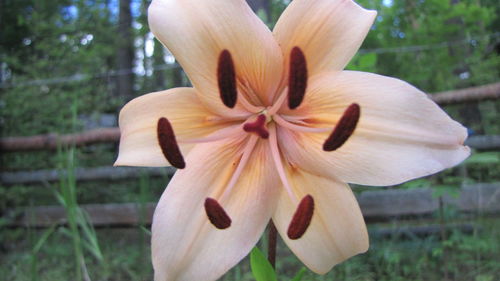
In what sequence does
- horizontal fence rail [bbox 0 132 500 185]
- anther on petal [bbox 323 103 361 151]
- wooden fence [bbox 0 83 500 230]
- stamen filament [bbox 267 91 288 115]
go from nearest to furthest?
anther on petal [bbox 323 103 361 151] → stamen filament [bbox 267 91 288 115] → wooden fence [bbox 0 83 500 230] → horizontal fence rail [bbox 0 132 500 185]

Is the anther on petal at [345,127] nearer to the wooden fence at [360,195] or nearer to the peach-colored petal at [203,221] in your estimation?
the peach-colored petal at [203,221]

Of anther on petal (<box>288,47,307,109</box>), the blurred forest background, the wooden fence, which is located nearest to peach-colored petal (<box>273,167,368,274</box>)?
anther on petal (<box>288,47,307,109</box>)

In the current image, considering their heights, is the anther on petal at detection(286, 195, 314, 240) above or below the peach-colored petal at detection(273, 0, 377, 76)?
below

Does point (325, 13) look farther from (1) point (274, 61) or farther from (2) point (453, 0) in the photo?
(2) point (453, 0)

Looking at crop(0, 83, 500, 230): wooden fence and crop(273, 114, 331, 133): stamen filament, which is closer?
crop(273, 114, 331, 133): stamen filament

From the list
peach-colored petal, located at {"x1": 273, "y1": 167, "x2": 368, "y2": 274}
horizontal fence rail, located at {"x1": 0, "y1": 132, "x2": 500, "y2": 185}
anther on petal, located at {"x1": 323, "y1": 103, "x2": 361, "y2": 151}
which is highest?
anther on petal, located at {"x1": 323, "y1": 103, "x2": 361, "y2": 151}

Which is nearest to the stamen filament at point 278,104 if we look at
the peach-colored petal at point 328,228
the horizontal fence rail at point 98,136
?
the peach-colored petal at point 328,228

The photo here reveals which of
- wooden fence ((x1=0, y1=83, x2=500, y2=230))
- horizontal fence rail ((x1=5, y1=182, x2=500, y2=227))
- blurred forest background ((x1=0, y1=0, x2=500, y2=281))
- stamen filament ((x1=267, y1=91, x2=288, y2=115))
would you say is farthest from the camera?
horizontal fence rail ((x1=5, y1=182, x2=500, y2=227))

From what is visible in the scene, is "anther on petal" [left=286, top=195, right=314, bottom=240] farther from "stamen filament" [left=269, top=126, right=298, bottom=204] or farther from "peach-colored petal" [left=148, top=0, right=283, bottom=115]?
"peach-colored petal" [left=148, top=0, right=283, bottom=115]
